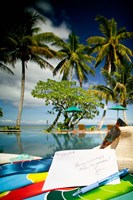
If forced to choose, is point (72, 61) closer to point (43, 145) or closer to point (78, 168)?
point (43, 145)

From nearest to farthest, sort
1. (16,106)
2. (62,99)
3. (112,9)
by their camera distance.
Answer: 1. (112,9)
2. (62,99)
3. (16,106)

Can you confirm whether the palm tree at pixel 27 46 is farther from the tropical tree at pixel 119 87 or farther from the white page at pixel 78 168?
the white page at pixel 78 168

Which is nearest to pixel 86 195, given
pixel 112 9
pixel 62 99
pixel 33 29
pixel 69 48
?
pixel 112 9

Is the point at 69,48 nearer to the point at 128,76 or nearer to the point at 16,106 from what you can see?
the point at 128,76

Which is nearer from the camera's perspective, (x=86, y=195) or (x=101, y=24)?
(x=86, y=195)

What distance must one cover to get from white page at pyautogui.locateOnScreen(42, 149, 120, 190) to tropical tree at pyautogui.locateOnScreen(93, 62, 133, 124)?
7.97 meters

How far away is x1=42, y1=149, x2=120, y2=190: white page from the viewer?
0.50m

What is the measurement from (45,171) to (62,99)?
723 centimetres

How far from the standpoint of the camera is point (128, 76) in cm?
896

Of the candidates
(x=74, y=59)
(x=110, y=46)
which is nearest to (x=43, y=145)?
(x=74, y=59)

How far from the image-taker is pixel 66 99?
7.97 meters

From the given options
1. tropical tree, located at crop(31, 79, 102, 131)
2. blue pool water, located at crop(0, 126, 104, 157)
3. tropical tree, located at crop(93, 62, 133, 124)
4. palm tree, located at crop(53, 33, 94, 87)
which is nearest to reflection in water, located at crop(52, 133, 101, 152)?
blue pool water, located at crop(0, 126, 104, 157)

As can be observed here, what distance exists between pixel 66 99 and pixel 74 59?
8.14 feet

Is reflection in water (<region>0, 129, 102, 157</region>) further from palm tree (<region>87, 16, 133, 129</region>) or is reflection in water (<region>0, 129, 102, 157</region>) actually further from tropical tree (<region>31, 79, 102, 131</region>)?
palm tree (<region>87, 16, 133, 129</region>)
